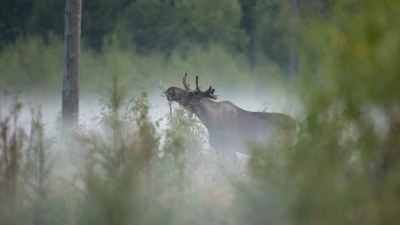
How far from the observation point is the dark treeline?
137 feet

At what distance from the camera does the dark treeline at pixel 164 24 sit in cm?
4188

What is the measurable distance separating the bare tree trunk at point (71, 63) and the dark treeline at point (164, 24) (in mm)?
27403

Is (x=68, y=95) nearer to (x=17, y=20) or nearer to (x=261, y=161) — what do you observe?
(x=261, y=161)

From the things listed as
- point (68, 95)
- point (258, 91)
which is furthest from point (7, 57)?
point (68, 95)

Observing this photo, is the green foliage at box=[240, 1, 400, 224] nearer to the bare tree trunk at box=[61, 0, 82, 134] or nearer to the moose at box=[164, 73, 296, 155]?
the moose at box=[164, 73, 296, 155]

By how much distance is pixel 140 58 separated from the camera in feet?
132

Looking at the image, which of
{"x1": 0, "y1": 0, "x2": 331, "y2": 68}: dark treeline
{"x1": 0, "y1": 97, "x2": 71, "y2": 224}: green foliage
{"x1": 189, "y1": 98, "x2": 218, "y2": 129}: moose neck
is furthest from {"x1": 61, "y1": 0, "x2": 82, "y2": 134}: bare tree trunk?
{"x1": 0, "y1": 0, "x2": 331, "y2": 68}: dark treeline

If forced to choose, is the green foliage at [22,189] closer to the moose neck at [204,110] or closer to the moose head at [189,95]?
the moose head at [189,95]

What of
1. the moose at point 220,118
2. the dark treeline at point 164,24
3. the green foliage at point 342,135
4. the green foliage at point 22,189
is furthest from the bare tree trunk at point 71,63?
the dark treeline at point 164,24

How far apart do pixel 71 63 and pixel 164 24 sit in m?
30.6

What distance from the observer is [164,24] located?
144 ft

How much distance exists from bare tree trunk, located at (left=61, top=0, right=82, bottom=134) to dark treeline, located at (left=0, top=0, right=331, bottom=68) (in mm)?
27403

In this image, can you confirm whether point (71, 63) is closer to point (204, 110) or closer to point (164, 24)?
point (204, 110)

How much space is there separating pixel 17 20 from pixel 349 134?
122ft
